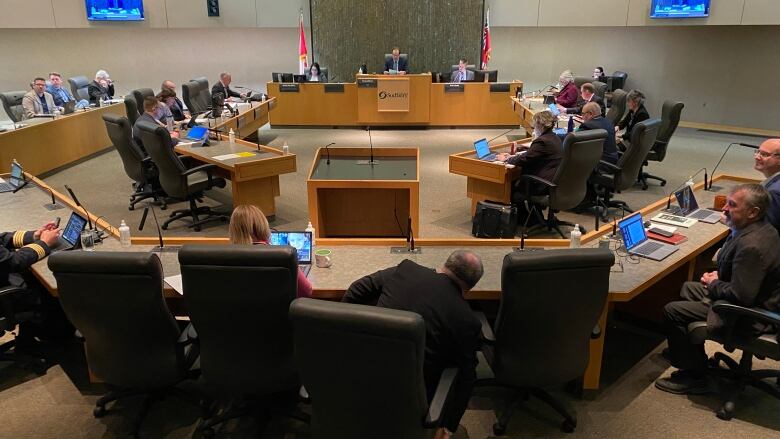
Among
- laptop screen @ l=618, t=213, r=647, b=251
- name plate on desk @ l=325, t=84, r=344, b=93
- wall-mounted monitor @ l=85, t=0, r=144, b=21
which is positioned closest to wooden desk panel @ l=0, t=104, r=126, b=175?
wall-mounted monitor @ l=85, t=0, r=144, b=21

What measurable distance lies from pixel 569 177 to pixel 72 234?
3.73 meters

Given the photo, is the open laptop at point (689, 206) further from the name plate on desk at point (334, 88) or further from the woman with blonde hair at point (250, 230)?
the name plate on desk at point (334, 88)

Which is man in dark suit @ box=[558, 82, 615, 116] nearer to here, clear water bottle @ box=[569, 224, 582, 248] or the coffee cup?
clear water bottle @ box=[569, 224, 582, 248]

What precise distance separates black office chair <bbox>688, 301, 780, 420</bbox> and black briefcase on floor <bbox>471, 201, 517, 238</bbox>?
214cm

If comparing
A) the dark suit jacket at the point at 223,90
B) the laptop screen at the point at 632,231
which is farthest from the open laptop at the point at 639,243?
the dark suit jacket at the point at 223,90

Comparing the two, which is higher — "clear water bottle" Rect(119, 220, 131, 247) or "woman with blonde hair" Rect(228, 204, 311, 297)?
"woman with blonde hair" Rect(228, 204, 311, 297)

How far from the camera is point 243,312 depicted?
91.7 inches

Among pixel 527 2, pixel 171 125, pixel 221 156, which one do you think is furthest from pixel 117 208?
pixel 527 2

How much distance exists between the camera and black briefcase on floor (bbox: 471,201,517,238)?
196 inches

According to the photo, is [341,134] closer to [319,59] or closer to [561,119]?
[319,59]

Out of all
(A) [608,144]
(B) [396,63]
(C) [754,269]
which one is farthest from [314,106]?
(C) [754,269]

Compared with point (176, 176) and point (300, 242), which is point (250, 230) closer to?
point (300, 242)

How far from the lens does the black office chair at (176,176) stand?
5066mm

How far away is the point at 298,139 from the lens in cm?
1014
